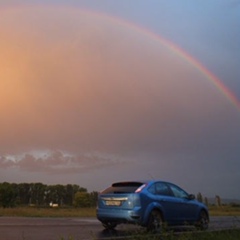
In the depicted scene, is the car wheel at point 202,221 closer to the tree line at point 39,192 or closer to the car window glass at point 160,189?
the car window glass at point 160,189

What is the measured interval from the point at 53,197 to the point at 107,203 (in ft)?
242

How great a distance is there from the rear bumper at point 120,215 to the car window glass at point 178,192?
225 cm

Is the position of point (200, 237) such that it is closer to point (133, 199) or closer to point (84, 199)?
point (133, 199)

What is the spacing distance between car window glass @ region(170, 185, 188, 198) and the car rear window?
162cm

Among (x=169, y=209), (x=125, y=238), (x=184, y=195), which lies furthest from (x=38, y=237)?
(x=184, y=195)

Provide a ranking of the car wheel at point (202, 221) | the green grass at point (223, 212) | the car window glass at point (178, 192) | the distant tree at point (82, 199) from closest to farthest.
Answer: the car wheel at point (202, 221) → the car window glass at point (178, 192) → the green grass at point (223, 212) → the distant tree at point (82, 199)

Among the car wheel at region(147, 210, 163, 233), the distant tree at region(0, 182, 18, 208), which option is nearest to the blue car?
the car wheel at region(147, 210, 163, 233)

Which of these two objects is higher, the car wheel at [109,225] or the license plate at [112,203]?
the license plate at [112,203]

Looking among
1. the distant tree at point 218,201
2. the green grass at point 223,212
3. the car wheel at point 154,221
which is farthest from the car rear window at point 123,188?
the distant tree at point 218,201

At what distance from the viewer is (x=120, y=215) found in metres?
12.1

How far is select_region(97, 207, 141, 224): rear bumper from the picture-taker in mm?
11852

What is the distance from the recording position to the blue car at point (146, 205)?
11977 millimetres

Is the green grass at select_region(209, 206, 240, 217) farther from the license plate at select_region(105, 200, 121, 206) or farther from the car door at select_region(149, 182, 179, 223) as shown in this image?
the license plate at select_region(105, 200, 121, 206)

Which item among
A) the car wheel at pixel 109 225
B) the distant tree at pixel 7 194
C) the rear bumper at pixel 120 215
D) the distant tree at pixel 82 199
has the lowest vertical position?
the car wheel at pixel 109 225
